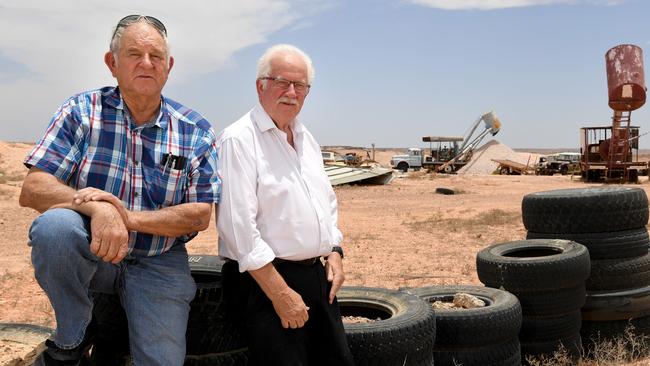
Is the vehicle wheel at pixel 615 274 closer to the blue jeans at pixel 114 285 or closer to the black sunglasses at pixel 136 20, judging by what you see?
the blue jeans at pixel 114 285

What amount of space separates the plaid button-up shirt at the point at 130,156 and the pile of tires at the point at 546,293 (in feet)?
10.1

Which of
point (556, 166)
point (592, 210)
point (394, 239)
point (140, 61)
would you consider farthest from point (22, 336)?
point (556, 166)

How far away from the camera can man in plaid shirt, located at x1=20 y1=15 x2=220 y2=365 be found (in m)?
2.53

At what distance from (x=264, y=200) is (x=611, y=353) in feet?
12.7

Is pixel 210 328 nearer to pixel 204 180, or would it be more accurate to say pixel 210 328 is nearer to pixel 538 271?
pixel 204 180

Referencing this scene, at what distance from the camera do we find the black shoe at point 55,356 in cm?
259

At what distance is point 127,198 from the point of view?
9.29ft

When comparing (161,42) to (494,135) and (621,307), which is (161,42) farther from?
(494,135)

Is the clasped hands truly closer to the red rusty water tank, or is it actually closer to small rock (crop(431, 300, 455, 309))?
small rock (crop(431, 300, 455, 309))

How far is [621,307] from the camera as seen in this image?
550 centimetres

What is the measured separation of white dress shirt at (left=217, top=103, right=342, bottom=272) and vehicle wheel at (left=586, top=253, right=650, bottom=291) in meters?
3.49

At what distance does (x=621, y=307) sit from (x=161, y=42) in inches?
184

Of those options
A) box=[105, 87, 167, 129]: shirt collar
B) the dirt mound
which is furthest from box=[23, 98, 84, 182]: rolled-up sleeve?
the dirt mound

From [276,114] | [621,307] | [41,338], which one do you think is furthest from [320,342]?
[621,307]
